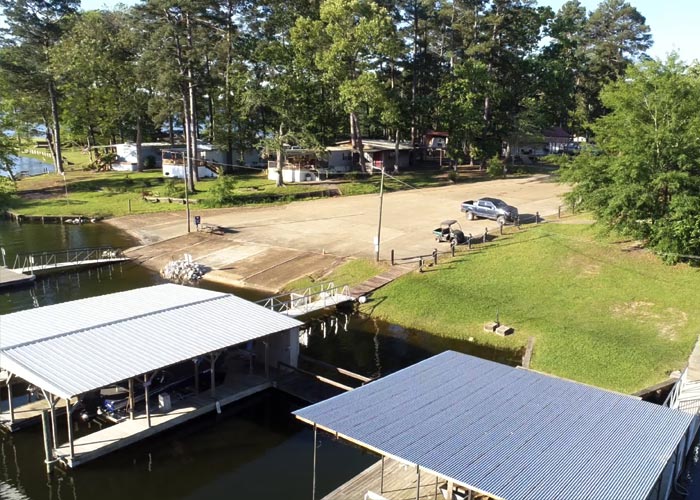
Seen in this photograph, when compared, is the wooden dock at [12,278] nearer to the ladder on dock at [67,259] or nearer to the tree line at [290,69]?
the ladder on dock at [67,259]

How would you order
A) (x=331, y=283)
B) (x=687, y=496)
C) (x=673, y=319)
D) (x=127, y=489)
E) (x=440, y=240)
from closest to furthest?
(x=687, y=496) → (x=127, y=489) → (x=673, y=319) → (x=331, y=283) → (x=440, y=240)

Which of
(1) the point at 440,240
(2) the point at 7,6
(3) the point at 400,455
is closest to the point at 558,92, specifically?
(1) the point at 440,240

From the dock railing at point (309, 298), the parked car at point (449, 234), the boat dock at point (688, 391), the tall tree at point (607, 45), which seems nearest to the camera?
the boat dock at point (688, 391)

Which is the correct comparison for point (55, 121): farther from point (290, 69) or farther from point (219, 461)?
point (219, 461)

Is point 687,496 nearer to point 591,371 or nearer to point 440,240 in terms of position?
point 591,371

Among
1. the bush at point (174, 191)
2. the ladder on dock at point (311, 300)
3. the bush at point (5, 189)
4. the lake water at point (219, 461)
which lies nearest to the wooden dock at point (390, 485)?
the lake water at point (219, 461)

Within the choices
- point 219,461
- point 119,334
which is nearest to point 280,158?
point 119,334
